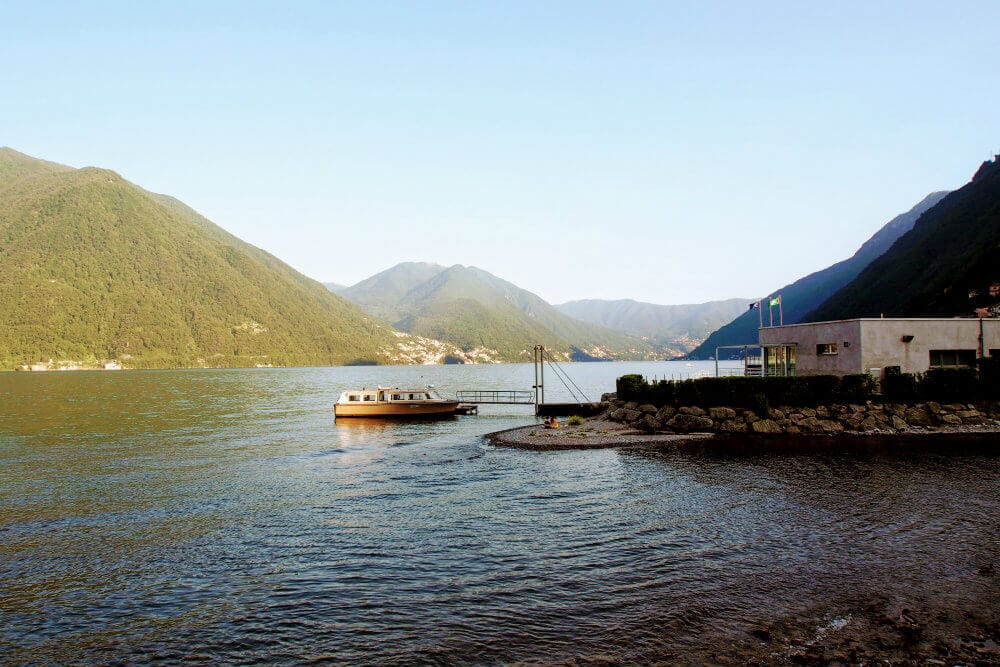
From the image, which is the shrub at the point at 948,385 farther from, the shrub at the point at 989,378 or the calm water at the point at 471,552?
the calm water at the point at 471,552

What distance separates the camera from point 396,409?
69.1 metres

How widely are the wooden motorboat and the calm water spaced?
29.8m

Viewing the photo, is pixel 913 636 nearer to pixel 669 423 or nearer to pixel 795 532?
pixel 795 532

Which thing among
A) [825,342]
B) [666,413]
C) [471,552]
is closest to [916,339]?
[825,342]

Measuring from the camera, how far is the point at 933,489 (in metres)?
26.1

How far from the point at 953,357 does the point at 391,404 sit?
58.4 metres

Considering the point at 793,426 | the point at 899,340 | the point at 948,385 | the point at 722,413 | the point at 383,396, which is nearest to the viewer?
the point at 793,426

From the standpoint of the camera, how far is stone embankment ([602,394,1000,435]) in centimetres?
4634

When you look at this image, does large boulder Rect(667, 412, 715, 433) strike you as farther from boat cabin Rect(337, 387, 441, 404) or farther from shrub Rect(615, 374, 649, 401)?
boat cabin Rect(337, 387, 441, 404)

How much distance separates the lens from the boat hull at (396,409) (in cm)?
6744

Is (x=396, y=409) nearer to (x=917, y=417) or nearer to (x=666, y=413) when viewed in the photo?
(x=666, y=413)

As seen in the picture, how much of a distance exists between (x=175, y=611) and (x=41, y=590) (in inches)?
195

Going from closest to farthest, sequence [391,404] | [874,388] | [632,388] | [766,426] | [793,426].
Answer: [793,426] < [766,426] < [874,388] < [632,388] < [391,404]

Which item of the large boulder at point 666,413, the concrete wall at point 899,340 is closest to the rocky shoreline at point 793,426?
the large boulder at point 666,413
